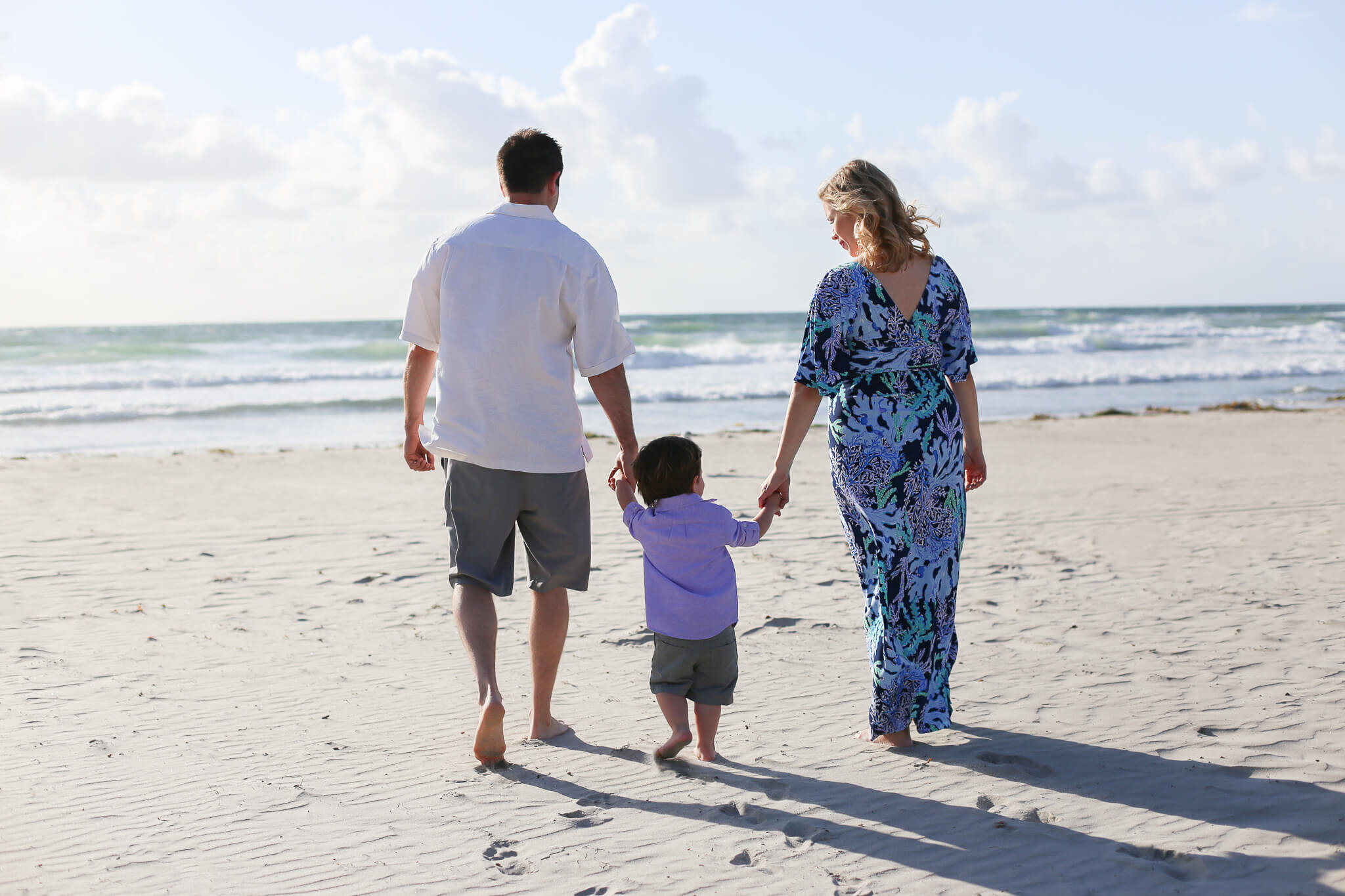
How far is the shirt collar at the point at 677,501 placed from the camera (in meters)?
3.10

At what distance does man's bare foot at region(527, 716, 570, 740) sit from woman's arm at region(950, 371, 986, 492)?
5.30ft

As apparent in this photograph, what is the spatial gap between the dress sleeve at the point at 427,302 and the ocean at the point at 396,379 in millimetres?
10445

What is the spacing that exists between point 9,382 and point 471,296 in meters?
23.4

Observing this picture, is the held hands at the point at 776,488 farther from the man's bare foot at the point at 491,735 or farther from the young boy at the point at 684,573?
the man's bare foot at the point at 491,735

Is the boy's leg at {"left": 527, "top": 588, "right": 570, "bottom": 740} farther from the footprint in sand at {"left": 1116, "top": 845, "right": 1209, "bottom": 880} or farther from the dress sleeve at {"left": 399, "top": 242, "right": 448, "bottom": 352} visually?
the footprint in sand at {"left": 1116, "top": 845, "right": 1209, "bottom": 880}

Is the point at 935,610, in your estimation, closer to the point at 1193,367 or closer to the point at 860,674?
the point at 860,674

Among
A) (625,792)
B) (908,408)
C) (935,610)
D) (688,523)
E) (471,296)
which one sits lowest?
(625,792)

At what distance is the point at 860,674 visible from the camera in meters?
4.25

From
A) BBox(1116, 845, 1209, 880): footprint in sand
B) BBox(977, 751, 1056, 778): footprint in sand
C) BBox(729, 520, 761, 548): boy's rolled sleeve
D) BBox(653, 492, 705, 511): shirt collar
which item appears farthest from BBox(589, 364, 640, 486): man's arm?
BBox(1116, 845, 1209, 880): footprint in sand

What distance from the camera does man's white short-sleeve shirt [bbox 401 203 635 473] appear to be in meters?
3.15

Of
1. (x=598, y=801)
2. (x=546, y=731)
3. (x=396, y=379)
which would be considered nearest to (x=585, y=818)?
(x=598, y=801)

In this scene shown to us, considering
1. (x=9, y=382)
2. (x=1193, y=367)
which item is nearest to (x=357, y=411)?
(x=9, y=382)

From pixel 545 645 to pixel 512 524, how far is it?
461mm

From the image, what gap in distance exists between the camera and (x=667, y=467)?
3.07 metres
